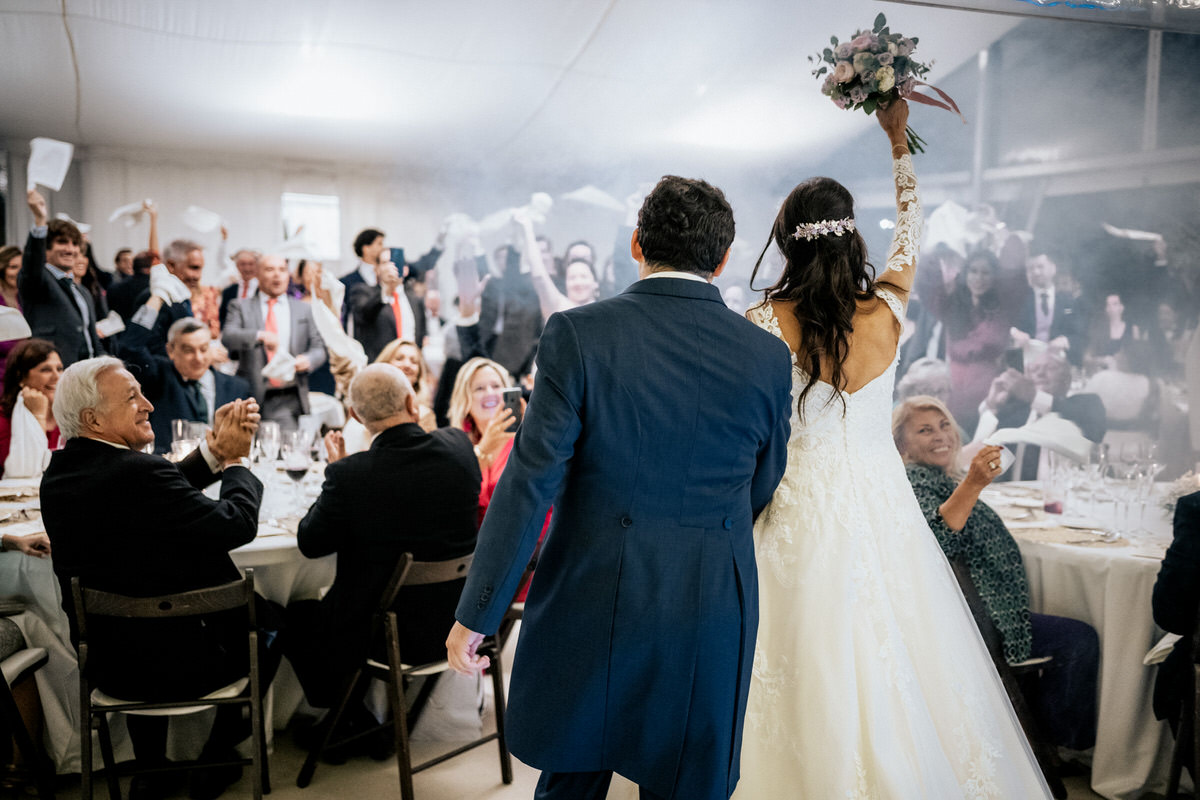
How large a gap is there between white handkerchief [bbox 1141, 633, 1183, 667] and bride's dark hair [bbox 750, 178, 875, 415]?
1269 mm

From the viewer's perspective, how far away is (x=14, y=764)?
2.23 meters

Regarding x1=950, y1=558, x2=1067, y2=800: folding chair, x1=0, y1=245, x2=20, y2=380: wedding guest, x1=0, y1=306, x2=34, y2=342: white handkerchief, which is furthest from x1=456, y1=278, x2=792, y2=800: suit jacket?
x1=0, y1=245, x2=20, y2=380: wedding guest

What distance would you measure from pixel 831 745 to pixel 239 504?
1474 mm

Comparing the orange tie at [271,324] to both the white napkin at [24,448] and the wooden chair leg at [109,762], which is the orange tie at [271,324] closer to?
the white napkin at [24,448]

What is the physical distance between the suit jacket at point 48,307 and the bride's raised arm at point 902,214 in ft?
11.9

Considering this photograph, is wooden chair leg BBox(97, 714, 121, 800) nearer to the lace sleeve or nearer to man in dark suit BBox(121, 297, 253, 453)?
man in dark suit BBox(121, 297, 253, 453)

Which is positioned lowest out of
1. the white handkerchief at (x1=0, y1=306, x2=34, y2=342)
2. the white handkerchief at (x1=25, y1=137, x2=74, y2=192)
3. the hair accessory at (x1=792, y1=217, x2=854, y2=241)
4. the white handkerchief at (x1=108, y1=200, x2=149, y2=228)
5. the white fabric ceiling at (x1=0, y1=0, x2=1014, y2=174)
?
the white handkerchief at (x1=0, y1=306, x2=34, y2=342)

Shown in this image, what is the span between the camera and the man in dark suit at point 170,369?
3807 millimetres

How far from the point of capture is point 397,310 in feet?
16.1

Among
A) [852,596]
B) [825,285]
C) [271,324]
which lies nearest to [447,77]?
[271,324]

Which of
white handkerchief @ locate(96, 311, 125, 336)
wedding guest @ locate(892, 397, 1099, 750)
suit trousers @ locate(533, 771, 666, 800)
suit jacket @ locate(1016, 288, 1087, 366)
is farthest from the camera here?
suit jacket @ locate(1016, 288, 1087, 366)

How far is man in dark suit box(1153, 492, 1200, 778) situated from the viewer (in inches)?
81.0

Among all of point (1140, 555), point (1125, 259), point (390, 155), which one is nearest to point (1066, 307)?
point (1125, 259)

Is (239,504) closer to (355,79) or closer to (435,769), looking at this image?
(435,769)
